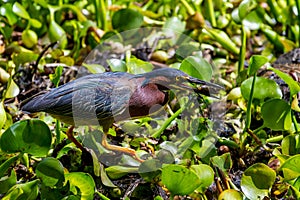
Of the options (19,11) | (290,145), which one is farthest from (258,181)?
(19,11)

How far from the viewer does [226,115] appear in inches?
81.2

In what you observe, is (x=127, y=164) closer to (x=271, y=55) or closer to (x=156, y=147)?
(x=156, y=147)

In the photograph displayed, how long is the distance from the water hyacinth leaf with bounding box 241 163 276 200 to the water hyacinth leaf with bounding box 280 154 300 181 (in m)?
0.04

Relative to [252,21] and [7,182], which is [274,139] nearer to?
[252,21]

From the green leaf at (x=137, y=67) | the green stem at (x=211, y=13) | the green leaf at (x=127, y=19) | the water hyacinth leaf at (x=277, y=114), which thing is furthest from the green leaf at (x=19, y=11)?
the water hyacinth leaf at (x=277, y=114)

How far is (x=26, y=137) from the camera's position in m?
1.52

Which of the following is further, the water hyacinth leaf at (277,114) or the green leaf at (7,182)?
the water hyacinth leaf at (277,114)

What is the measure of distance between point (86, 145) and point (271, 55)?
1.06 meters

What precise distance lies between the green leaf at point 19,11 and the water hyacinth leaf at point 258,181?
1.27 m

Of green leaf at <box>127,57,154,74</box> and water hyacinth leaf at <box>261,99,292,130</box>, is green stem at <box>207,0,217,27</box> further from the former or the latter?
water hyacinth leaf at <box>261,99,292,130</box>

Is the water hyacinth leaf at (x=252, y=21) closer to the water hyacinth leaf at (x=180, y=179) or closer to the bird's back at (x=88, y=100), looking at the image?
the bird's back at (x=88, y=100)

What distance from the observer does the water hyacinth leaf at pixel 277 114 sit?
1.73m

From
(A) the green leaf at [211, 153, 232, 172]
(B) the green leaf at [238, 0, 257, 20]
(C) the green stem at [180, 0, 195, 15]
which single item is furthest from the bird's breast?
(C) the green stem at [180, 0, 195, 15]

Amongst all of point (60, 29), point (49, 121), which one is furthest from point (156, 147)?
point (60, 29)
